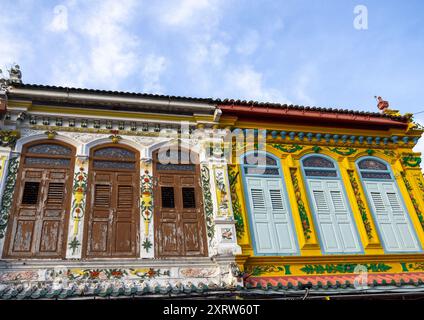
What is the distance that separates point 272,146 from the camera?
927cm

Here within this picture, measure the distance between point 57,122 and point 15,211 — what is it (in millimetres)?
2073

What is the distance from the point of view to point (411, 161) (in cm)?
989

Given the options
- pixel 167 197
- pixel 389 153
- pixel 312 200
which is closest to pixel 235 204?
pixel 167 197

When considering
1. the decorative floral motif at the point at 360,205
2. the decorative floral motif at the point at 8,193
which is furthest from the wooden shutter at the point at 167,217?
the decorative floral motif at the point at 360,205

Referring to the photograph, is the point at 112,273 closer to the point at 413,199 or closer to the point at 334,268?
the point at 334,268

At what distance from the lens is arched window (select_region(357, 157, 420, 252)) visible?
855cm

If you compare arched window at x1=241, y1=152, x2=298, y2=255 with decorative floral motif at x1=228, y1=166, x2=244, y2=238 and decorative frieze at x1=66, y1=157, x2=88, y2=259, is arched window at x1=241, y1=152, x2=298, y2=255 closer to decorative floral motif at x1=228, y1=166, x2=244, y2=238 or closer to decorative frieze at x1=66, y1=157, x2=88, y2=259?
decorative floral motif at x1=228, y1=166, x2=244, y2=238

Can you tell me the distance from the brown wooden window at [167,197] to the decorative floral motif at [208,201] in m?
0.64

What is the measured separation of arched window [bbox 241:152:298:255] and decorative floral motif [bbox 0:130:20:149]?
15.1 ft

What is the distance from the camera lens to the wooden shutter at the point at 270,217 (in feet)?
25.7

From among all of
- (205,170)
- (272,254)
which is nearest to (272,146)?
(205,170)

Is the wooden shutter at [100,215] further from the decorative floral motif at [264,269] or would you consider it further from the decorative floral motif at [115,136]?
the decorative floral motif at [264,269]
